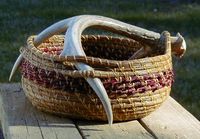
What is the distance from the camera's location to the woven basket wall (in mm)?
1995

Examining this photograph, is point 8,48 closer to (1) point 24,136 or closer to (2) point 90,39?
(2) point 90,39

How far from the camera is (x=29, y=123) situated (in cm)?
210

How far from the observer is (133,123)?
7.02 ft

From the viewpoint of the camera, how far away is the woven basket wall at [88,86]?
1995 mm

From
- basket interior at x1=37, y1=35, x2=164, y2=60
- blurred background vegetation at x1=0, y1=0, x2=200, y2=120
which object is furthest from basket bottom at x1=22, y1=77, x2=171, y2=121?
blurred background vegetation at x1=0, y1=0, x2=200, y2=120

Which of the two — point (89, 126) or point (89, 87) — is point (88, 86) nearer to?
point (89, 87)

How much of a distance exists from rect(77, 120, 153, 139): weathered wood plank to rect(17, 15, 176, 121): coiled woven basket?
23 millimetres

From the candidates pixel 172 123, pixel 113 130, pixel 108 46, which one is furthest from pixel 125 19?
pixel 113 130

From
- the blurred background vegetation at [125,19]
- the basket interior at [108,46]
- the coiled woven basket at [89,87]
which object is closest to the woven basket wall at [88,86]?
the coiled woven basket at [89,87]

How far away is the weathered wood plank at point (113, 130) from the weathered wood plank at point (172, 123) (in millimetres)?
39

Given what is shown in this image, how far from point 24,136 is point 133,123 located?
0.36 m

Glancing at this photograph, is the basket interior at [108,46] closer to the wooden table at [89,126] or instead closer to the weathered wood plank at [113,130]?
the wooden table at [89,126]

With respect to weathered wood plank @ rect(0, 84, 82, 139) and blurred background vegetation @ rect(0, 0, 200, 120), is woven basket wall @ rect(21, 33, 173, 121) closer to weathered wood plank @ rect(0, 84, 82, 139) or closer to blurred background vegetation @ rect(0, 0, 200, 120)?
weathered wood plank @ rect(0, 84, 82, 139)

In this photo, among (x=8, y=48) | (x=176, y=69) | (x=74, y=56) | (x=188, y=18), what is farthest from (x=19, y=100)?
(x=188, y=18)
